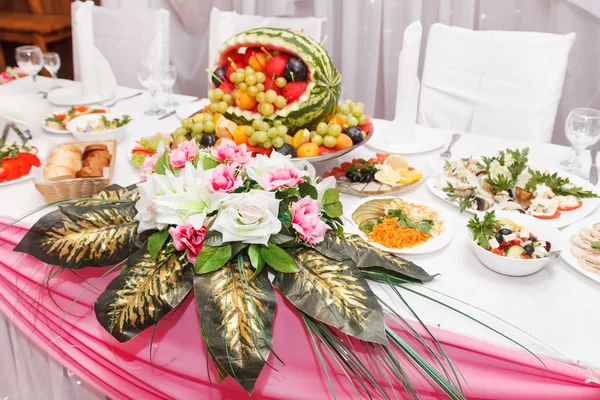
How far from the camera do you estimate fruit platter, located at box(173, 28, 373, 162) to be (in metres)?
1.24

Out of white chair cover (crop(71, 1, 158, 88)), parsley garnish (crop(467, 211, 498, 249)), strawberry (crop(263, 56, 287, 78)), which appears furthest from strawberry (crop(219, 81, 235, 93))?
white chair cover (crop(71, 1, 158, 88))

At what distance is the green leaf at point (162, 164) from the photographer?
974mm

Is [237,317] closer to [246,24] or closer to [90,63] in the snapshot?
[90,63]

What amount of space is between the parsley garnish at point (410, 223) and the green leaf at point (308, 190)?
22 centimetres

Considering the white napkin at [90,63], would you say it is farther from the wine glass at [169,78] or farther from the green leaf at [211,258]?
the green leaf at [211,258]

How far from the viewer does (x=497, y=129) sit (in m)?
1.91

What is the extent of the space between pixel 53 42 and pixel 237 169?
3.89m

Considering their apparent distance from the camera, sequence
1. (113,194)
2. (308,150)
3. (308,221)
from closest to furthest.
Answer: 1. (308,221)
2. (113,194)
3. (308,150)

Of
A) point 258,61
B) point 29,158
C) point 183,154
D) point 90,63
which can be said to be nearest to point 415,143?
point 258,61

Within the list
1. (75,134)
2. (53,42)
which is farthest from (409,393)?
(53,42)

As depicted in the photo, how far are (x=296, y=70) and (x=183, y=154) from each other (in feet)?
1.36

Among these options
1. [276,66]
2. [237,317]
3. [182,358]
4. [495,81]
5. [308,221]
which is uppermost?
[276,66]

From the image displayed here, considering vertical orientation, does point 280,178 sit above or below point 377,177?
above

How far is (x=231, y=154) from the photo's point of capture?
959 millimetres
